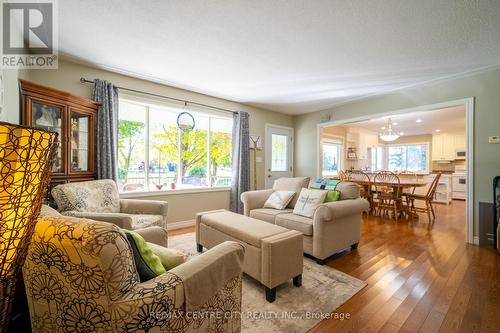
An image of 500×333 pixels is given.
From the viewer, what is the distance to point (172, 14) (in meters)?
1.87

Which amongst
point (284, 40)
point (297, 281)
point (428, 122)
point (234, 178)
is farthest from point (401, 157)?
point (297, 281)

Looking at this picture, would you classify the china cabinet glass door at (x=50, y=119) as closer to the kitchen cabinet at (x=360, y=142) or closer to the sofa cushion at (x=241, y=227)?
the sofa cushion at (x=241, y=227)

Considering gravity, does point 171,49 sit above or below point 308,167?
above

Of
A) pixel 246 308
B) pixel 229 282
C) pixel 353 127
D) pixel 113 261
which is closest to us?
pixel 113 261

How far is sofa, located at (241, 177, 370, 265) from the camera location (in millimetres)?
2287

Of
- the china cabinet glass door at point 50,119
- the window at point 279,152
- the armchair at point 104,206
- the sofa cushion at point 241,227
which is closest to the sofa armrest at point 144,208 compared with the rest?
the armchair at point 104,206

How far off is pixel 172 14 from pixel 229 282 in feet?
7.17

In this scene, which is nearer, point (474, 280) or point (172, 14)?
point (172, 14)

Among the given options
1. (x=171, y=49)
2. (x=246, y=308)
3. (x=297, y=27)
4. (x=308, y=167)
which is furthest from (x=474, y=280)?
(x=171, y=49)

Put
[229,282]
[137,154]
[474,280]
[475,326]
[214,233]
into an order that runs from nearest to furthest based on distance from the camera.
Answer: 1. [229,282]
2. [475,326]
3. [474,280]
4. [214,233]
5. [137,154]

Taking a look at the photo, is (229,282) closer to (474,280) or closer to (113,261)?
(113,261)

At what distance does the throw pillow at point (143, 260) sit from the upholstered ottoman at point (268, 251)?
3.06 feet

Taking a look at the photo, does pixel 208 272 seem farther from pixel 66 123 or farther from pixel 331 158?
pixel 331 158

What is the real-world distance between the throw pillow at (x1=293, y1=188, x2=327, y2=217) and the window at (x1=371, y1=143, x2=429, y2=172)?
287 inches
